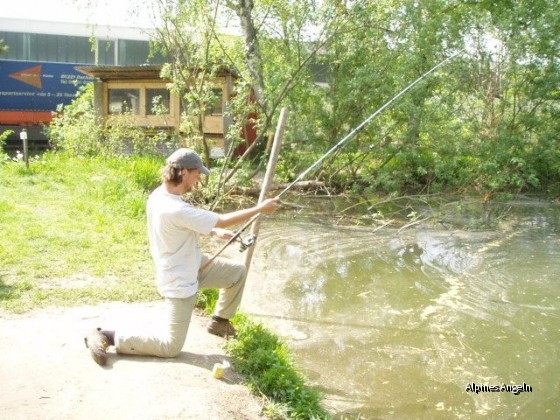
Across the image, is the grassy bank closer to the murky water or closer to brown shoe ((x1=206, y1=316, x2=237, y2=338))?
brown shoe ((x1=206, y1=316, x2=237, y2=338))

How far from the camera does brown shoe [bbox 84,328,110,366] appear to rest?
→ 408 cm

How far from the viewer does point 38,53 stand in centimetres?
2284

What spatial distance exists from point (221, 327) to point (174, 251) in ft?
3.50

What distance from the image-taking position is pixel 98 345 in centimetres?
412

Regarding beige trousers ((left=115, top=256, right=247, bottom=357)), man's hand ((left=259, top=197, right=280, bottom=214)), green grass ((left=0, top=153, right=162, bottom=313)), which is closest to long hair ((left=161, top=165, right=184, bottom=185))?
man's hand ((left=259, top=197, right=280, bottom=214))

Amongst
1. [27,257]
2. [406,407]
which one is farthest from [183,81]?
[406,407]

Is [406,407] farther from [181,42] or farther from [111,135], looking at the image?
[111,135]

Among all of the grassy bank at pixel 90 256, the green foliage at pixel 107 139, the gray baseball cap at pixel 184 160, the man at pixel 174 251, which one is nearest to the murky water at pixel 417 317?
the grassy bank at pixel 90 256

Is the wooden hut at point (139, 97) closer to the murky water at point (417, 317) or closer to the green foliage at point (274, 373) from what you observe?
the murky water at point (417, 317)

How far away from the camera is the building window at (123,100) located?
2044cm

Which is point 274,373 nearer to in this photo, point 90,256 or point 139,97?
point 90,256

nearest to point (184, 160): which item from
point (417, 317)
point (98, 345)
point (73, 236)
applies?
point (98, 345)

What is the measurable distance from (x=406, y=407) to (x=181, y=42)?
370 inches

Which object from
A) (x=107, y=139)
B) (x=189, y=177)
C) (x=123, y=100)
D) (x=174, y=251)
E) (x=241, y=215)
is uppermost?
(x=123, y=100)
